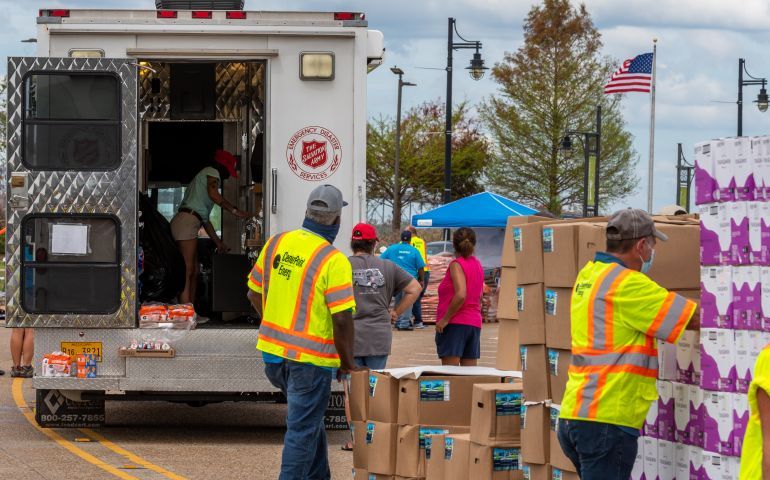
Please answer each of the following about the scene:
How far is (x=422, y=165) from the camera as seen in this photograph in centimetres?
5641

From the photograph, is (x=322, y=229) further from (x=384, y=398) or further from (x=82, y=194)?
(x=82, y=194)

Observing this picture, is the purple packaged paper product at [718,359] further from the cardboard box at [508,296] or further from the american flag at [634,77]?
the american flag at [634,77]

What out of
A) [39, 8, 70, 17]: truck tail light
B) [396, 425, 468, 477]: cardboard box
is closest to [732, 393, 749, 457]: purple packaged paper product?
[396, 425, 468, 477]: cardboard box

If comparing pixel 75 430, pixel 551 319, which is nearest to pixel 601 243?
pixel 551 319

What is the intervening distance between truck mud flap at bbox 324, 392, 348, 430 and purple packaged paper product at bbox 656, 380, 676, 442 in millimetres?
5162

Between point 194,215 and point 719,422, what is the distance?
798 centimetres

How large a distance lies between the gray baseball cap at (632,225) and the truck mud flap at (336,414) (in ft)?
18.0

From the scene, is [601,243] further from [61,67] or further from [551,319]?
[61,67]

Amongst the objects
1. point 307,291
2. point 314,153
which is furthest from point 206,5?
point 307,291

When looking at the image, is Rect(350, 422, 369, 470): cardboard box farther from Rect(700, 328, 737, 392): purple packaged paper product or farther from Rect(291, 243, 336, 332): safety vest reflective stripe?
Rect(700, 328, 737, 392): purple packaged paper product

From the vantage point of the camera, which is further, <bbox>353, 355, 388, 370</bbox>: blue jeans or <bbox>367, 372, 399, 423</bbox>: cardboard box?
<bbox>353, 355, 388, 370</bbox>: blue jeans

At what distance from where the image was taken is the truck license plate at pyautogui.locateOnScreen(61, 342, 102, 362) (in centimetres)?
1077

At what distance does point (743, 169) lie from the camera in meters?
5.82

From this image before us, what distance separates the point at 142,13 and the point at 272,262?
369 centimetres
